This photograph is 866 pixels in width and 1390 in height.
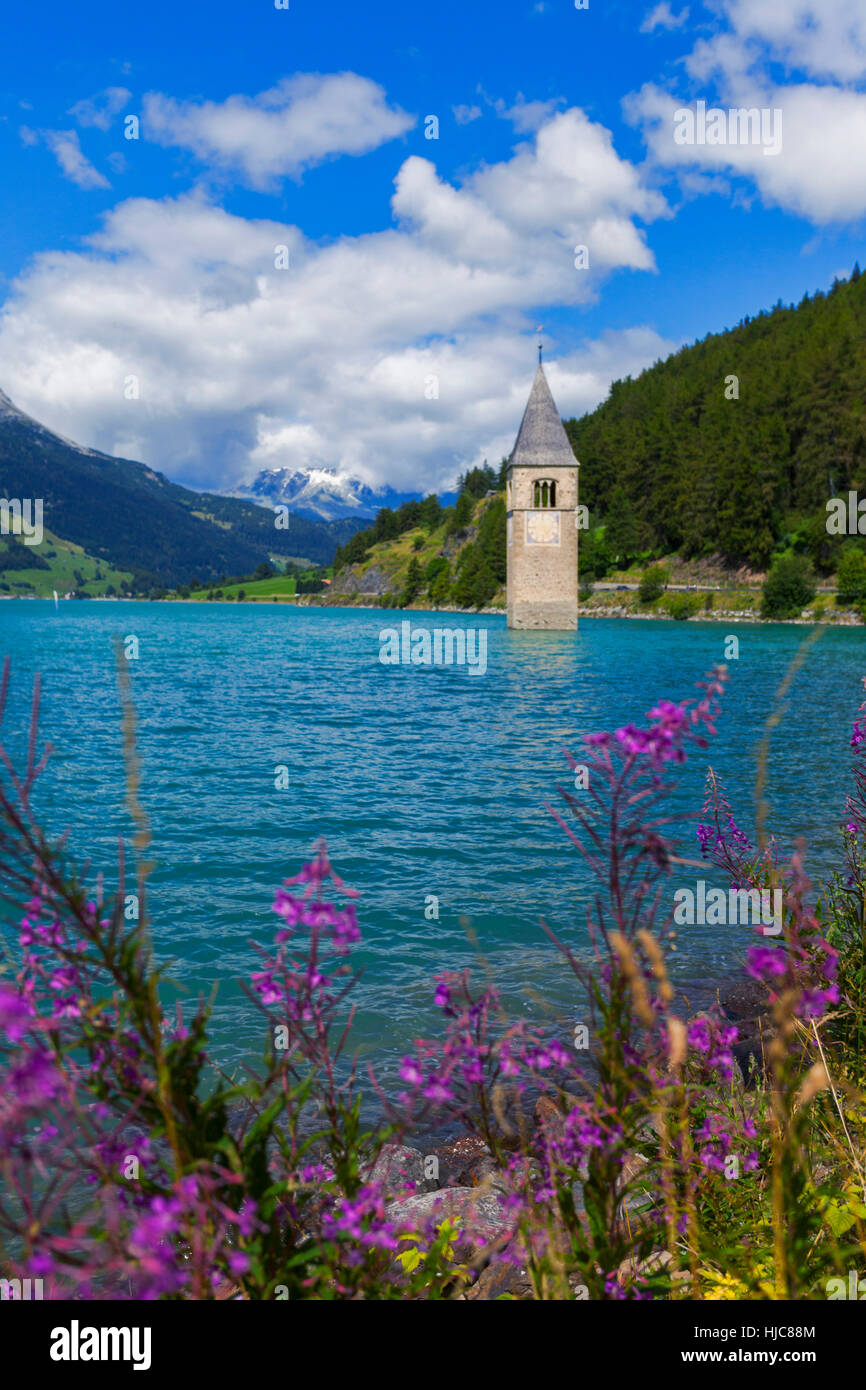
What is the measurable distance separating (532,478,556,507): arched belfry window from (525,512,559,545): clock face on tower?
2.16 meters

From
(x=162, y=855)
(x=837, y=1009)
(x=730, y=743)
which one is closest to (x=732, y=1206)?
(x=837, y=1009)

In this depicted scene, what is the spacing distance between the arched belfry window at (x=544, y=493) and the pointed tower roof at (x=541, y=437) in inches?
74.8

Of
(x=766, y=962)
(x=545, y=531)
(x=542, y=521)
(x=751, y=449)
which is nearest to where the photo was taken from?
(x=766, y=962)

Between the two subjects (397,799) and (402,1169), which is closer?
(402,1169)

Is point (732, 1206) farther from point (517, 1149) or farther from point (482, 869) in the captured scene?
point (482, 869)

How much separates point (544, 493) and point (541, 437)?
6287 millimetres

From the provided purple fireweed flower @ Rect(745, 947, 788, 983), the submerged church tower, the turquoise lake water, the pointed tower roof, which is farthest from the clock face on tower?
purple fireweed flower @ Rect(745, 947, 788, 983)

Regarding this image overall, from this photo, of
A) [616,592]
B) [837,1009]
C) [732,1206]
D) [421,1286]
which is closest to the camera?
[421,1286]

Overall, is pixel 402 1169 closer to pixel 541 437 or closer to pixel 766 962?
pixel 766 962

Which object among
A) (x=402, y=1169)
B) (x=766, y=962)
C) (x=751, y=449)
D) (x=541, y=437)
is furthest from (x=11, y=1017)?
(x=751, y=449)

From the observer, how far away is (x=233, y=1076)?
7.86m

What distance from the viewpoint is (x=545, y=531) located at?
9531cm

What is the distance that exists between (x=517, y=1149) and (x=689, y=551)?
419ft

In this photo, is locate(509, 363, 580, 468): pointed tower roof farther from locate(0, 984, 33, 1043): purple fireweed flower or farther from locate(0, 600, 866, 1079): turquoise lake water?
locate(0, 984, 33, 1043): purple fireweed flower
